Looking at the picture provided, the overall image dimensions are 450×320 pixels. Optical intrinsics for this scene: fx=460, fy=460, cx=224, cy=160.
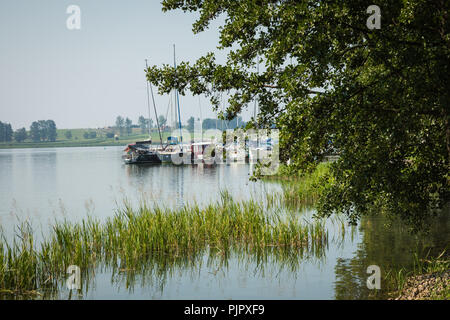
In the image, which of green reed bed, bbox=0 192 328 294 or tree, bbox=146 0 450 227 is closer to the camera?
tree, bbox=146 0 450 227

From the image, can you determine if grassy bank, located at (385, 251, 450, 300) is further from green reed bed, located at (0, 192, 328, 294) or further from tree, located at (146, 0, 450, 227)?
green reed bed, located at (0, 192, 328, 294)

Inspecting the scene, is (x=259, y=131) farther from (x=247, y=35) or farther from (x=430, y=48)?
(x=430, y=48)

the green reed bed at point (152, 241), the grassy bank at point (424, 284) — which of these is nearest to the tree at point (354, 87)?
the grassy bank at point (424, 284)

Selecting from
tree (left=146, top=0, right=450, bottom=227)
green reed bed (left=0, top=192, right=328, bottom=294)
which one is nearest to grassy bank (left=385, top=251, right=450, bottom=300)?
tree (left=146, top=0, right=450, bottom=227)

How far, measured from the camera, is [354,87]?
9438 mm

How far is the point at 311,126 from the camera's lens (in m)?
9.71

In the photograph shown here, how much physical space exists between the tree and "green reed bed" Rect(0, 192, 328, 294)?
12.6ft

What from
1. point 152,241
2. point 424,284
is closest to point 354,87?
point 424,284

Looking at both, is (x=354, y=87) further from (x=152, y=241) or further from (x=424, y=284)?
(x=152, y=241)

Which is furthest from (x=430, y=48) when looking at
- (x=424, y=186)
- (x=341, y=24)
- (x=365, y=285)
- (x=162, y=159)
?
(x=162, y=159)

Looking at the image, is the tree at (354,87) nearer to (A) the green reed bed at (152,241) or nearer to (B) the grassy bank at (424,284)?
(B) the grassy bank at (424,284)

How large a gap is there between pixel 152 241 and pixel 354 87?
793 cm

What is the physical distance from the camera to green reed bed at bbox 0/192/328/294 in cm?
1218

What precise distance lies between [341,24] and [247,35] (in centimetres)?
250
